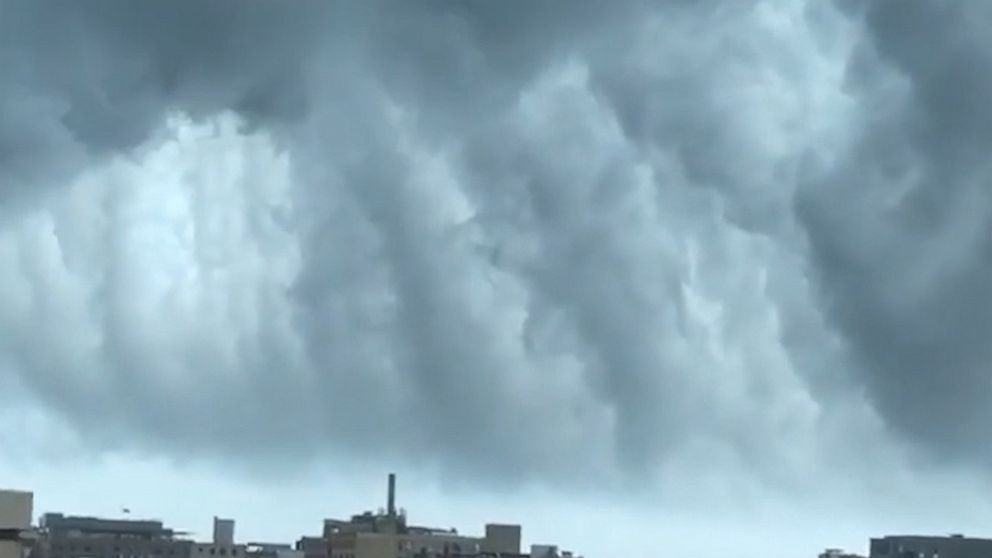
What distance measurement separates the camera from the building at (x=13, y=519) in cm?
5912

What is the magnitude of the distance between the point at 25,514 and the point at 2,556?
59.3 inches

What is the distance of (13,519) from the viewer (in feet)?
196

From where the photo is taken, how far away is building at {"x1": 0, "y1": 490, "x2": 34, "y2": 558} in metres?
59.1

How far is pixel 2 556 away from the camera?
59.2 meters

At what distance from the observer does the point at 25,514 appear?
60.2 meters
